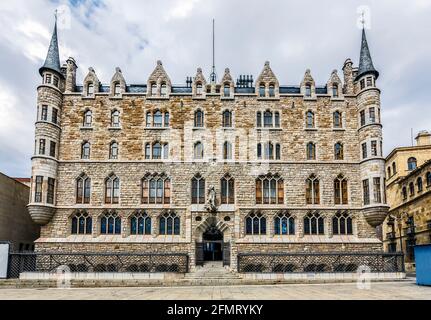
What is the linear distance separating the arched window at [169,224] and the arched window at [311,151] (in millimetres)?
11650

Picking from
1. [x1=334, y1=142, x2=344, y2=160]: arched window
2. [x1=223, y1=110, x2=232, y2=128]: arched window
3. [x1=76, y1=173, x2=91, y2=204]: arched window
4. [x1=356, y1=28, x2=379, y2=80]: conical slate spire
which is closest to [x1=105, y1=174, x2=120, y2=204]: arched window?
[x1=76, y1=173, x2=91, y2=204]: arched window

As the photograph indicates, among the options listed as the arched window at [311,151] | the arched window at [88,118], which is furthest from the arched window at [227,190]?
the arched window at [88,118]

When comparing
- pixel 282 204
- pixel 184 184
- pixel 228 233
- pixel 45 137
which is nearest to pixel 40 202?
pixel 45 137

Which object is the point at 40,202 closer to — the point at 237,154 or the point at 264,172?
the point at 237,154

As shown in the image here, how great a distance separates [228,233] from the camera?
91.8ft

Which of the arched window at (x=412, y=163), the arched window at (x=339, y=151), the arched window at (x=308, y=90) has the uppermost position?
the arched window at (x=308, y=90)

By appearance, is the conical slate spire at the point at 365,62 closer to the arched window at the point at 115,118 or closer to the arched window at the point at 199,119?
the arched window at the point at 199,119

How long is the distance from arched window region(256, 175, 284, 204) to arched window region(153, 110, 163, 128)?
9185mm

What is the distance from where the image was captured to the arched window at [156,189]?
94.1 feet

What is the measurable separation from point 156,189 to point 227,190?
18.4 feet

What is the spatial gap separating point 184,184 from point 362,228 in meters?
14.2

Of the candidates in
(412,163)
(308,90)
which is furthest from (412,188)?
(308,90)

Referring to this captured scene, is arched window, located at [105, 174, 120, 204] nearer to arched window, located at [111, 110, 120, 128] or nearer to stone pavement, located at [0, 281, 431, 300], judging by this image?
arched window, located at [111, 110, 120, 128]

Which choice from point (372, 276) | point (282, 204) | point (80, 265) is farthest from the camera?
point (282, 204)
